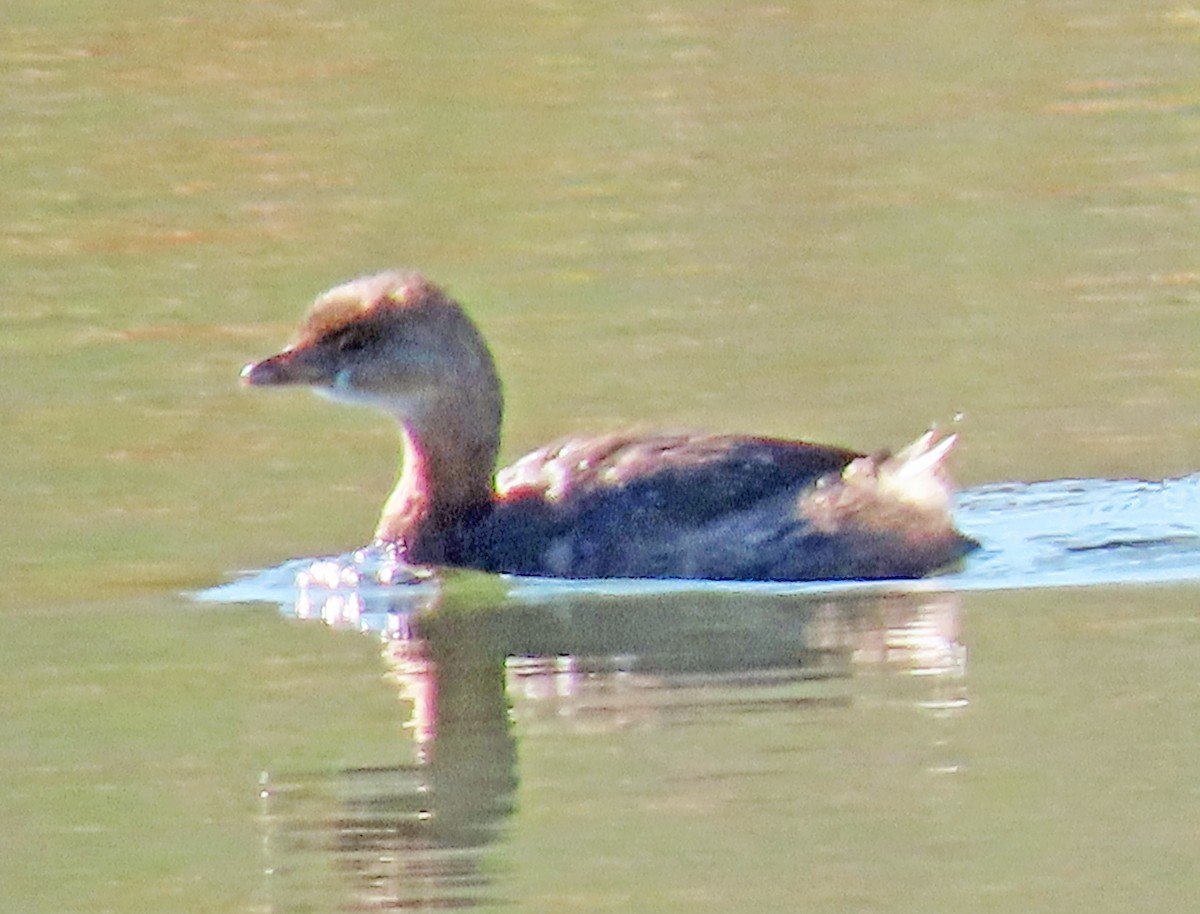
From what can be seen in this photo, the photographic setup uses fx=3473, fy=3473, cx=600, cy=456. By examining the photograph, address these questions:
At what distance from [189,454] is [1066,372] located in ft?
10.1

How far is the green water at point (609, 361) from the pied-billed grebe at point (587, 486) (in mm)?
370

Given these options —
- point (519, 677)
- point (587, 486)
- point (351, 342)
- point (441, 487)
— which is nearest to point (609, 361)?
point (441, 487)

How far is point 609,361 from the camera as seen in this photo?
12.8 m

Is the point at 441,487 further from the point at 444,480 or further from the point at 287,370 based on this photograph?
the point at 287,370

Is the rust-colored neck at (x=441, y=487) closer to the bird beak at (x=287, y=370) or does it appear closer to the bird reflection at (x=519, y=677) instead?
the bird reflection at (x=519, y=677)

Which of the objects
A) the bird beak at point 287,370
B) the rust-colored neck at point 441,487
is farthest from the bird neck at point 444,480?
the bird beak at point 287,370

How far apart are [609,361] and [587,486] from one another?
271cm

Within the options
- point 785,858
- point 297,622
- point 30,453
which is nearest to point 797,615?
point 297,622

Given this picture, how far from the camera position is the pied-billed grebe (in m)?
10.1

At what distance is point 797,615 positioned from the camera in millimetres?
9641

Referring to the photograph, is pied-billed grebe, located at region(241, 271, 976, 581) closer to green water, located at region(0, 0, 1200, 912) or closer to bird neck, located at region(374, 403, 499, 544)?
bird neck, located at region(374, 403, 499, 544)

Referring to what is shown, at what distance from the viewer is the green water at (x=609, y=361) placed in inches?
295

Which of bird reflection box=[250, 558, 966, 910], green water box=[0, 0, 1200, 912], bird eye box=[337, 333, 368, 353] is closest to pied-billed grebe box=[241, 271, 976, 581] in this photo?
bird eye box=[337, 333, 368, 353]

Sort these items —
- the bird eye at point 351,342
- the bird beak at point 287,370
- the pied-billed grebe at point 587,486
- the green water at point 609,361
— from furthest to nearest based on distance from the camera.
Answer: the bird eye at point 351,342, the bird beak at point 287,370, the pied-billed grebe at point 587,486, the green water at point 609,361
